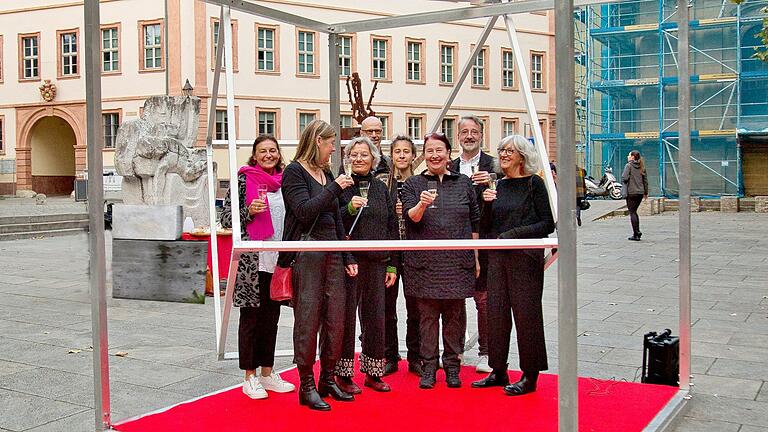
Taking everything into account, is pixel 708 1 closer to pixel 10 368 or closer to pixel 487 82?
pixel 487 82

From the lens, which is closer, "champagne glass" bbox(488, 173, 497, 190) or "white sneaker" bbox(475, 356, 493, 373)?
"champagne glass" bbox(488, 173, 497, 190)

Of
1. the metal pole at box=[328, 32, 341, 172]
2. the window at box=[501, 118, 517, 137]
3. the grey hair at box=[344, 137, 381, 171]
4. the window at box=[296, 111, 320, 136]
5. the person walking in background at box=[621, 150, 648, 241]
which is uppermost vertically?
the window at box=[296, 111, 320, 136]

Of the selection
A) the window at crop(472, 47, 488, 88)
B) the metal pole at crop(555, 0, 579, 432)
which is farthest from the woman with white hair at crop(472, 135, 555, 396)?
the window at crop(472, 47, 488, 88)

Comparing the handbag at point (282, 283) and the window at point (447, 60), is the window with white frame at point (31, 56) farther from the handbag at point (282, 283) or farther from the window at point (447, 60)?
the handbag at point (282, 283)

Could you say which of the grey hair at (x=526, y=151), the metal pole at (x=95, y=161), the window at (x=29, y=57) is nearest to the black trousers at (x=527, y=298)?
the grey hair at (x=526, y=151)

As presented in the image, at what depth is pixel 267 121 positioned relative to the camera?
36.5 metres

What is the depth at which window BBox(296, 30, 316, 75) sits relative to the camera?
36969 millimetres

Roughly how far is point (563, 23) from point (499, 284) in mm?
2494

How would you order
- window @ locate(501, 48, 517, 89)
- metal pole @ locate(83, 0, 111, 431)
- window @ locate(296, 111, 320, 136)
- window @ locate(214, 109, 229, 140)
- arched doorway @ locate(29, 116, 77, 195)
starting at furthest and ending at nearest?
arched doorway @ locate(29, 116, 77, 195)
window @ locate(296, 111, 320, 136)
window @ locate(501, 48, 517, 89)
window @ locate(214, 109, 229, 140)
metal pole @ locate(83, 0, 111, 431)

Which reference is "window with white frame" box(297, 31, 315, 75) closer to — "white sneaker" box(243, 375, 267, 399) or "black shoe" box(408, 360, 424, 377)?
"black shoe" box(408, 360, 424, 377)

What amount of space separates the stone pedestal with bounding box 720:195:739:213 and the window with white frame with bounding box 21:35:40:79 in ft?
100.0

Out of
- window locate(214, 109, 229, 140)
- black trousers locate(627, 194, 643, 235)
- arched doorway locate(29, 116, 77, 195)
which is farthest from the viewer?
arched doorway locate(29, 116, 77, 195)

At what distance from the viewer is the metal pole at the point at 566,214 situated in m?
3.29

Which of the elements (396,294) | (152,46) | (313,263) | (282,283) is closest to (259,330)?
(282,283)
